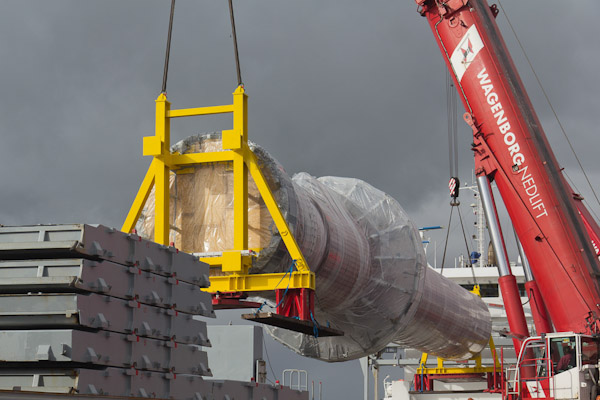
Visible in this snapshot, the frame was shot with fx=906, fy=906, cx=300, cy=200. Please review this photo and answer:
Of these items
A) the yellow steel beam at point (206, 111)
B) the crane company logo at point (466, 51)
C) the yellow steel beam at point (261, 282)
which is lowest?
the yellow steel beam at point (261, 282)

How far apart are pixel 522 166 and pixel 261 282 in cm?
665

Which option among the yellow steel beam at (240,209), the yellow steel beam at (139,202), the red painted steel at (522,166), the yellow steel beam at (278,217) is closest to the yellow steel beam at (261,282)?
the yellow steel beam at (278,217)

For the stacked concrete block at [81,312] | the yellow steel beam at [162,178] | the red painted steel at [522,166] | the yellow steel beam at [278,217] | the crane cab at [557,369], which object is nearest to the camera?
the stacked concrete block at [81,312]

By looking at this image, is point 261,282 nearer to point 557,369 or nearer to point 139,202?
point 139,202

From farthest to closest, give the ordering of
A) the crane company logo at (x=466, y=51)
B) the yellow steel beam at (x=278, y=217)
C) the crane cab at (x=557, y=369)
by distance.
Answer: the crane company logo at (x=466, y=51) → the crane cab at (x=557, y=369) → the yellow steel beam at (x=278, y=217)

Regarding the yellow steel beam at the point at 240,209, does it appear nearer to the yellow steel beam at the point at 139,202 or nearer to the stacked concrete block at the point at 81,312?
the yellow steel beam at the point at 139,202

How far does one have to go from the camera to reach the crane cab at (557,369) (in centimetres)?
1339

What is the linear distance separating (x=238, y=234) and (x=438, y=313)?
5868mm

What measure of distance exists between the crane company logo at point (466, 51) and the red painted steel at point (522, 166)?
0.02m

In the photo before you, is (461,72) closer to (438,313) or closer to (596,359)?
(438,313)

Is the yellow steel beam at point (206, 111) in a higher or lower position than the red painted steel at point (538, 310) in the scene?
higher

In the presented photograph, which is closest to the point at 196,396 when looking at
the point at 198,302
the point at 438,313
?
the point at 198,302

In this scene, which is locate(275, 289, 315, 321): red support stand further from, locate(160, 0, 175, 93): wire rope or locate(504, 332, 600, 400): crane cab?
locate(504, 332, 600, 400): crane cab

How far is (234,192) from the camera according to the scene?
960 centimetres
